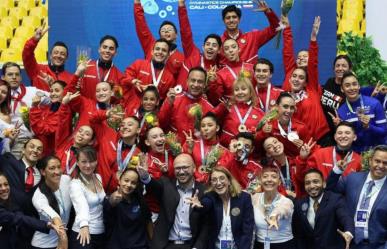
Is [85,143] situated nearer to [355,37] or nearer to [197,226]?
[197,226]

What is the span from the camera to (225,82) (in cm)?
830

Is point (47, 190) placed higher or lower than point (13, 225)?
higher

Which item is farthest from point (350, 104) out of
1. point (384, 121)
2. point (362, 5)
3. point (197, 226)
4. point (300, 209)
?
point (362, 5)

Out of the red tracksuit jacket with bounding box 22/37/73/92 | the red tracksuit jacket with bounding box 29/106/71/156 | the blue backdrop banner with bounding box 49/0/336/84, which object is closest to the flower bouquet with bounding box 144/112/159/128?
the red tracksuit jacket with bounding box 29/106/71/156

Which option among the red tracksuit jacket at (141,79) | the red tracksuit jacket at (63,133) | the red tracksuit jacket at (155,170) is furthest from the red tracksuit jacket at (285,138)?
the red tracksuit jacket at (63,133)

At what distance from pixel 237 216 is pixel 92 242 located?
1.35m

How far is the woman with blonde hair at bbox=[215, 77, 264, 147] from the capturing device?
25.1 feet

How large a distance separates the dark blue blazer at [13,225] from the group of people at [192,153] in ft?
0.04

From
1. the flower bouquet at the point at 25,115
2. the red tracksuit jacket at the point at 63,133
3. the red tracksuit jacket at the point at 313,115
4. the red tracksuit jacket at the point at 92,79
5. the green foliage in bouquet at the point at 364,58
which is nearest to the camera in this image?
the red tracksuit jacket at the point at 63,133

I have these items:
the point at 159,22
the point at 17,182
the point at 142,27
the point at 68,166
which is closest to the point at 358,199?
the point at 68,166

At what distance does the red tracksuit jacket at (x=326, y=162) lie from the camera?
23.1 ft

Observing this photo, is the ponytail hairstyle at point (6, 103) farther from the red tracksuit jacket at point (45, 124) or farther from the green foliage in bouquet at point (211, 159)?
the green foliage in bouquet at point (211, 159)

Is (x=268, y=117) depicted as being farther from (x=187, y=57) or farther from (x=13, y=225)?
(x=13, y=225)

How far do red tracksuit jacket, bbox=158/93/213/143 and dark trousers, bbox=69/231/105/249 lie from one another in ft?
4.92
